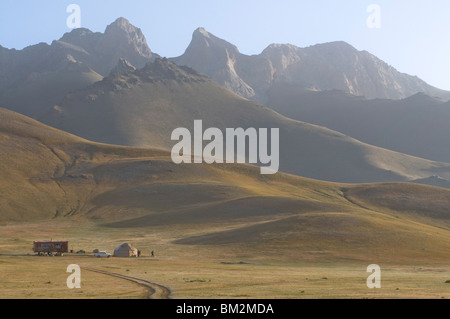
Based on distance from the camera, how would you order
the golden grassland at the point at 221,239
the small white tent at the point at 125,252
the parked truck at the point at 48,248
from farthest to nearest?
the parked truck at the point at 48,248 < the small white tent at the point at 125,252 < the golden grassland at the point at 221,239

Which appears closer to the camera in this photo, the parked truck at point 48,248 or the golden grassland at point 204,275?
the golden grassland at point 204,275

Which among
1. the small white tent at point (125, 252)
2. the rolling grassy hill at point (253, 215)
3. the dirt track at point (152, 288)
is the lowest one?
the dirt track at point (152, 288)

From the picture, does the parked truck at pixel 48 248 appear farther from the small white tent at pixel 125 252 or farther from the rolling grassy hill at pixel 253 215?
the rolling grassy hill at pixel 253 215

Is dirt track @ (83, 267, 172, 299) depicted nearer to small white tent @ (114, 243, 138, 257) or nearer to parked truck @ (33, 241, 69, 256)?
small white tent @ (114, 243, 138, 257)

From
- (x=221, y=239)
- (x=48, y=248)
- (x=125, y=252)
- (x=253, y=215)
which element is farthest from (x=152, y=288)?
(x=253, y=215)

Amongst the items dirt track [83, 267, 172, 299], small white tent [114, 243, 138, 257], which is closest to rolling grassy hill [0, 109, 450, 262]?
small white tent [114, 243, 138, 257]

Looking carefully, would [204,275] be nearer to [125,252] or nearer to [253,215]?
[125,252]

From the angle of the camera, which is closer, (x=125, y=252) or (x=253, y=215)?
(x=125, y=252)

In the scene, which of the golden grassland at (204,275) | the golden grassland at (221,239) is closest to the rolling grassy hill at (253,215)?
the golden grassland at (221,239)

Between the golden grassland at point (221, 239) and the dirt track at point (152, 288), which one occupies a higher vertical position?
the golden grassland at point (221, 239)
